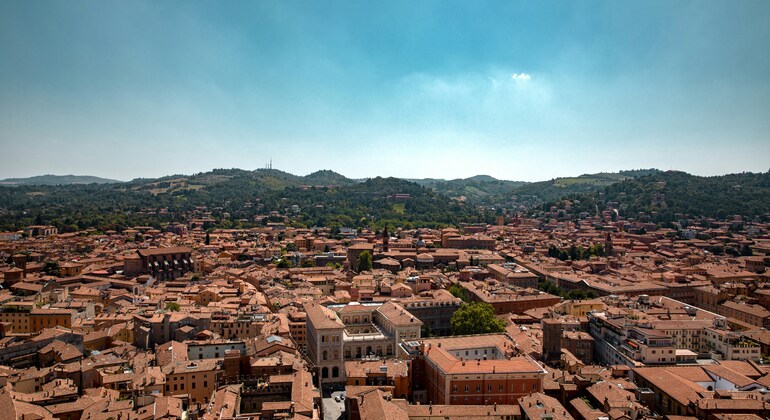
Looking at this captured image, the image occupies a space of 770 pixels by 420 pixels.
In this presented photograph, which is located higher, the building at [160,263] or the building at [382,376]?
the building at [160,263]

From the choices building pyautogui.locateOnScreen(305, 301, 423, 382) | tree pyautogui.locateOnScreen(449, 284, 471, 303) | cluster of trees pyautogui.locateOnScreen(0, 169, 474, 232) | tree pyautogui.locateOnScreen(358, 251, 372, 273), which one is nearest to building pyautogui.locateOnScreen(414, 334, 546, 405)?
building pyautogui.locateOnScreen(305, 301, 423, 382)

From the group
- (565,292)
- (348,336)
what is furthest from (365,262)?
(348,336)

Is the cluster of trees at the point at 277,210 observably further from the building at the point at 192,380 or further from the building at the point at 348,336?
the building at the point at 192,380

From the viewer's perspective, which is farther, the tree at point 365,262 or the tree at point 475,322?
the tree at point 365,262

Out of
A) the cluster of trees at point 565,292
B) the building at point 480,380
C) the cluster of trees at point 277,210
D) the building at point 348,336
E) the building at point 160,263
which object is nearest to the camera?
the building at point 480,380

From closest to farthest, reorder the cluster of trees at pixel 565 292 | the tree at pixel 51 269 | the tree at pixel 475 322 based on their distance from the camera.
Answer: the tree at pixel 475 322 → the cluster of trees at pixel 565 292 → the tree at pixel 51 269

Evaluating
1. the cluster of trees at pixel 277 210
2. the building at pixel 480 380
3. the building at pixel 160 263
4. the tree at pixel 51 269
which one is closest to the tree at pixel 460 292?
the building at pixel 480 380

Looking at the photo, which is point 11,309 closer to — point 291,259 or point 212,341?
point 212,341

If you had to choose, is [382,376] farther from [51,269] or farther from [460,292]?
[51,269]
